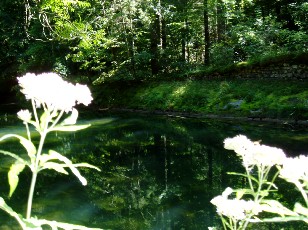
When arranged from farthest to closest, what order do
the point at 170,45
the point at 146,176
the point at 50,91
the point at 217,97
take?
1. the point at 170,45
2. the point at 217,97
3. the point at 146,176
4. the point at 50,91

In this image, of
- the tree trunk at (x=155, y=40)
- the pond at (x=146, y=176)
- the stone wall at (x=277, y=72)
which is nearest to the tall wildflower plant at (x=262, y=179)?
the pond at (x=146, y=176)

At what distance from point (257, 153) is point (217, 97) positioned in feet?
55.8

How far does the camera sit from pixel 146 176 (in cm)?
904

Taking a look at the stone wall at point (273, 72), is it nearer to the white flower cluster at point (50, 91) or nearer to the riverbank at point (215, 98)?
Answer: the riverbank at point (215, 98)

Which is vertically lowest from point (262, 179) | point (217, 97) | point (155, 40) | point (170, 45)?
point (262, 179)

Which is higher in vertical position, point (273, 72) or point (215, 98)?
point (273, 72)

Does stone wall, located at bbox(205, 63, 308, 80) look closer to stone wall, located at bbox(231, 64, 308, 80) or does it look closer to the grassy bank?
stone wall, located at bbox(231, 64, 308, 80)

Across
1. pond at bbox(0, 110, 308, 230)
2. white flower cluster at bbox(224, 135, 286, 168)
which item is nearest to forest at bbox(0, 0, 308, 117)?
pond at bbox(0, 110, 308, 230)

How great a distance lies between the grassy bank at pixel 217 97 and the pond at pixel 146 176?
1.45m

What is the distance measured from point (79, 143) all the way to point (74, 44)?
13.1 metres

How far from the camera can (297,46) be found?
59.9 feet

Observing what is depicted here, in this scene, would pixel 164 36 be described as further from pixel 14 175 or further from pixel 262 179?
pixel 14 175

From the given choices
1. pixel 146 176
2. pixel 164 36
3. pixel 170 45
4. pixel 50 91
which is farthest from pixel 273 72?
pixel 50 91

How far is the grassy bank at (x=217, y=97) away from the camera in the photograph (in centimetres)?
1588
